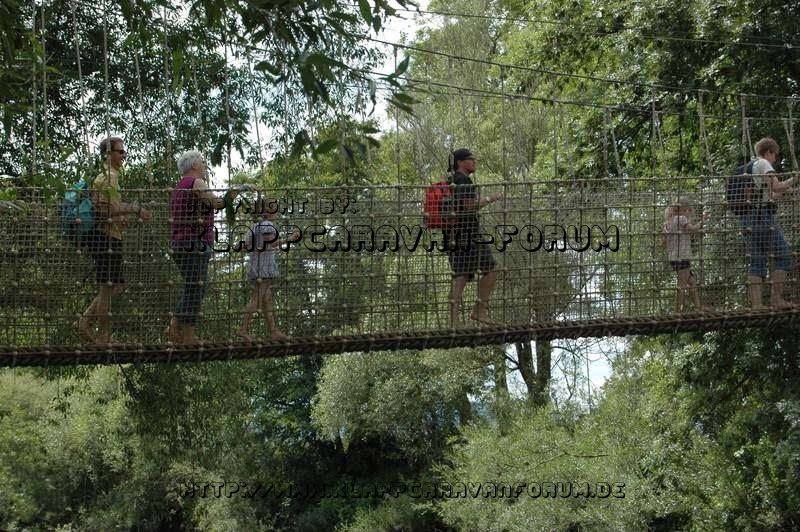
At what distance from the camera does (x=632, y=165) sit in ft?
33.8

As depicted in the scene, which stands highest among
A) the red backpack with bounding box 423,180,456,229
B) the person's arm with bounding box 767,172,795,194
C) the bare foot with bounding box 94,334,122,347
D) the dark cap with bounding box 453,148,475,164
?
the dark cap with bounding box 453,148,475,164

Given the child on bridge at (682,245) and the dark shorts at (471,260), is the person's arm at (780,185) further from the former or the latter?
the dark shorts at (471,260)

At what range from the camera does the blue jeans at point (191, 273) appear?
509 cm

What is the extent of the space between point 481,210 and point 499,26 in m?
10.8

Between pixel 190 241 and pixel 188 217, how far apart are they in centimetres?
13

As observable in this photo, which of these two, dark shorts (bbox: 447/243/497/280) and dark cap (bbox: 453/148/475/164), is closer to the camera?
dark cap (bbox: 453/148/475/164)

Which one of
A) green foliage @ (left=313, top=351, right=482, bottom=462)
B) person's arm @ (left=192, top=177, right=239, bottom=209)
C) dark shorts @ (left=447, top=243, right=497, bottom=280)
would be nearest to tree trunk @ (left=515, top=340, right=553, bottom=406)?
green foliage @ (left=313, top=351, right=482, bottom=462)

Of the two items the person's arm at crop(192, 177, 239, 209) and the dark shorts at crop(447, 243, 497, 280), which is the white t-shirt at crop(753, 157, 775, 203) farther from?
the person's arm at crop(192, 177, 239, 209)

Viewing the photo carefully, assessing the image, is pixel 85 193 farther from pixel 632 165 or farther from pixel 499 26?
pixel 499 26

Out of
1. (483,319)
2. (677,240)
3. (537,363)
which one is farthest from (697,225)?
(537,363)

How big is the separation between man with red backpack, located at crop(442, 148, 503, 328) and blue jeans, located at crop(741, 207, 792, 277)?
4.93 feet

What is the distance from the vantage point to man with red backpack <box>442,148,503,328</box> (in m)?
5.41

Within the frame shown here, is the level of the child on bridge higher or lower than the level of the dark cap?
lower

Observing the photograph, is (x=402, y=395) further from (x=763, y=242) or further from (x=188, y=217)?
(x=188, y=217)
